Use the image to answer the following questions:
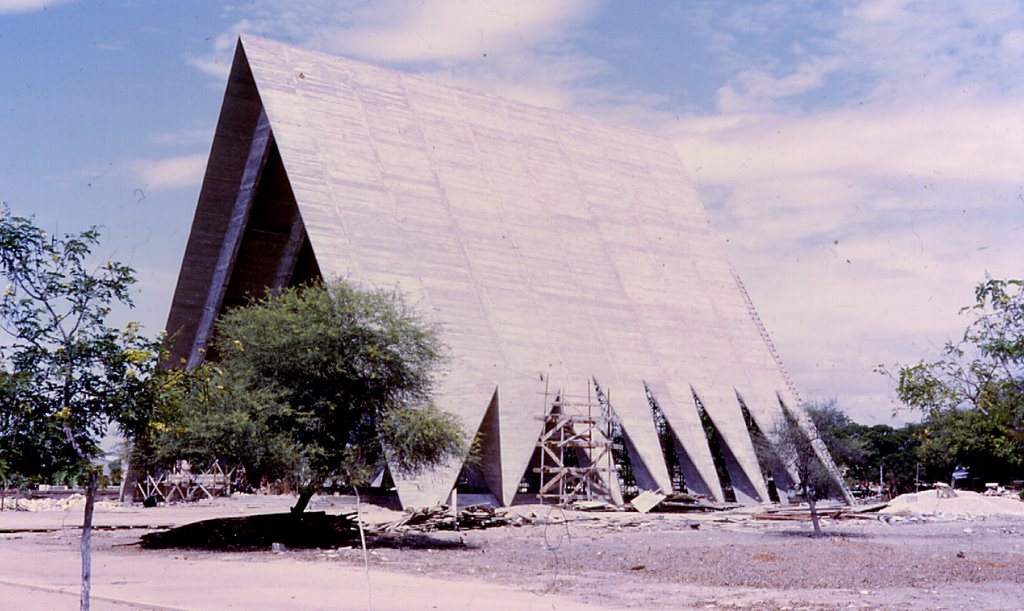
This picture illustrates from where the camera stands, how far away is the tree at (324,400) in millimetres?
23234

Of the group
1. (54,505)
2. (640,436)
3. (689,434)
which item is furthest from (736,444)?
(54,505)

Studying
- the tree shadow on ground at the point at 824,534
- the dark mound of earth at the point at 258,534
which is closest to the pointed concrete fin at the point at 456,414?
the dark mound of earth at the point at 258,534

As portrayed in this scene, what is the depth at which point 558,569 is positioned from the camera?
62.2 feet

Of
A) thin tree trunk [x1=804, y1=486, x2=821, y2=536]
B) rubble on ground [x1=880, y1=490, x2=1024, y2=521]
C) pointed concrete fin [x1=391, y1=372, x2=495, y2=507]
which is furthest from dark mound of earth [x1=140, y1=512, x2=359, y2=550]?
rubble on ground [x1=880, y1=490, x2=1024, y2=521]

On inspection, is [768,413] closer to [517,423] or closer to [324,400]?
[517,423]

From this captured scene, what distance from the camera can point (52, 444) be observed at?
1041 centimetres

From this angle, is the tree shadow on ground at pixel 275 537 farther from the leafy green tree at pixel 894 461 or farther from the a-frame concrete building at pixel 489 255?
the leafy green tree at pixel 894 461

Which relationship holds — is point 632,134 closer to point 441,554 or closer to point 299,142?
point 299,142

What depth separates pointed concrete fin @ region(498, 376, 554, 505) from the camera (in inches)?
1380

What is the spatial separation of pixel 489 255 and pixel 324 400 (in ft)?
52.4

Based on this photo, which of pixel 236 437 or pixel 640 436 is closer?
pixel 236 437

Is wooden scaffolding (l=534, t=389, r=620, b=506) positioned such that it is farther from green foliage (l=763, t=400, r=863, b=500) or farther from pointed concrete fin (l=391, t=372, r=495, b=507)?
green foliage (l=763, t=400, r=863, b=500)

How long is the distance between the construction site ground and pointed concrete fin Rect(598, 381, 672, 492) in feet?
23.4

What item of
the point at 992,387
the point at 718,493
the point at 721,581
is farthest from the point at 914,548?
the point at 718,493
